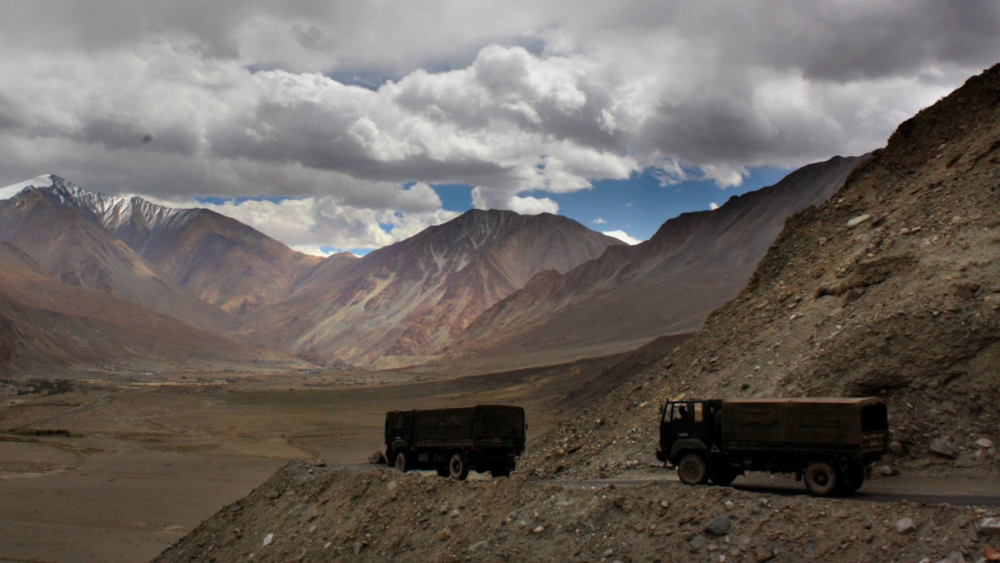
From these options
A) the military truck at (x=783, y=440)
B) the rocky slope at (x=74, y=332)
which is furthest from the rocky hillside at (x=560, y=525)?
the rocky slope at (x=74, y=332)

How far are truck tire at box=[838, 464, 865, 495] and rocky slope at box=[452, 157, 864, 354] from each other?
101 meters

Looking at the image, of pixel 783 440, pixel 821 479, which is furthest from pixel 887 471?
pixel 783 440

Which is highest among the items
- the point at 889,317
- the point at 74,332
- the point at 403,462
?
the point at 74,332

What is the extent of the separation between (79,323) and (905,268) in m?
178

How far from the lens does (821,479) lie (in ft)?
42.0

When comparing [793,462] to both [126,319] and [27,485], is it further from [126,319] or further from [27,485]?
[126,319]

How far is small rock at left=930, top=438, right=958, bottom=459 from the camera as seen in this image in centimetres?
1475

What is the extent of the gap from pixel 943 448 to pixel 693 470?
507cm

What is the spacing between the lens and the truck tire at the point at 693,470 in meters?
14.2

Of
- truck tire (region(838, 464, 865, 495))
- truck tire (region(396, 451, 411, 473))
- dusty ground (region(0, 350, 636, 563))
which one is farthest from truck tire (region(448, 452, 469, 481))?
dusty ground (region(0, 350, 636, 563))

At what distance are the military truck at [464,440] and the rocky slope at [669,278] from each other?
313 ft

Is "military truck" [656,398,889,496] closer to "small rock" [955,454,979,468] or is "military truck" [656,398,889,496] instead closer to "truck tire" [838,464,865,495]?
"truck tire" [838,464,865,495]

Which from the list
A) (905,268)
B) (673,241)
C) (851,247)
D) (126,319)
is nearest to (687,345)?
(851,247)

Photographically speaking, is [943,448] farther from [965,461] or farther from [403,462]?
[403,462]
